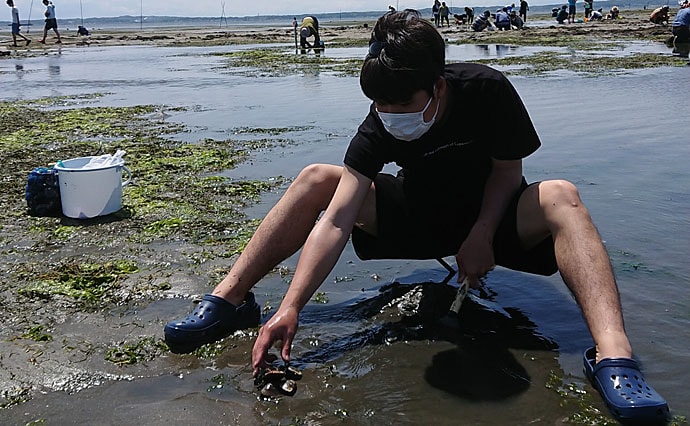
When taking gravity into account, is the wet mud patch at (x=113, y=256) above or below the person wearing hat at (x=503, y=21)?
below

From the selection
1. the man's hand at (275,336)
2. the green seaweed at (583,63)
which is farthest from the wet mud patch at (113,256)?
the green seaweed at (583,63)

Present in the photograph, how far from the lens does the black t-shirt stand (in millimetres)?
2951

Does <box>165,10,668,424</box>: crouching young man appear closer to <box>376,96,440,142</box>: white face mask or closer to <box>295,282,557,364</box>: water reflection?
<box>376,96,440,142</box>: white face mask

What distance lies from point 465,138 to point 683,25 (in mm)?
20034

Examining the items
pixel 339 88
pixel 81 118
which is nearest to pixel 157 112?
pixel 81 118

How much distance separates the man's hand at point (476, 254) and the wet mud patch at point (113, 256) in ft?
4.45

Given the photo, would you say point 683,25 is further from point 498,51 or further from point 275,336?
point 275,336

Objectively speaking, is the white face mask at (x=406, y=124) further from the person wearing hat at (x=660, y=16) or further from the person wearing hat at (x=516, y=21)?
the person wearing hat at (x=516, y=21)

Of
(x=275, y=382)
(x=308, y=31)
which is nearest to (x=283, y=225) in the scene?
(x=275, y=382)

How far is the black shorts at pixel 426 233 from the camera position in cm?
307

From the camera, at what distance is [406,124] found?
9.36 feet

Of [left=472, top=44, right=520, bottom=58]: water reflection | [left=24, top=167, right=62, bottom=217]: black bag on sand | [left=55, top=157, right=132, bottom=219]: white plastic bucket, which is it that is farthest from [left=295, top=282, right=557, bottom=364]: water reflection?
[left=472, top=44, right=520, bottom=58]: water reflection

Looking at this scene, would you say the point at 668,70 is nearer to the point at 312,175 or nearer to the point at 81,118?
the point at 81,118

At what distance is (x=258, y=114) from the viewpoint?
392 inches
